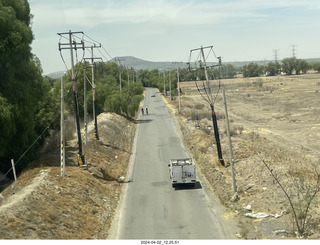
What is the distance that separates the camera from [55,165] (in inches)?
1072

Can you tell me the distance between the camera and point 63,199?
66.5ft

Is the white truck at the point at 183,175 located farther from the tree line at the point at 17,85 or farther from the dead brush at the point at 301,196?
the tree line at the point at 17,85

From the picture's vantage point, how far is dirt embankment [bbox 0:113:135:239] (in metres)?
16.3

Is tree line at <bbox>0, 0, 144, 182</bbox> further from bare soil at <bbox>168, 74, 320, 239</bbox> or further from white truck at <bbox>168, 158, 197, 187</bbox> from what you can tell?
bare soil at <bbox>168, 74, 320, 239</bbox>

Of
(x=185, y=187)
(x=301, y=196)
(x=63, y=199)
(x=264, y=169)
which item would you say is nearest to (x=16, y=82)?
(x=63, y=199)

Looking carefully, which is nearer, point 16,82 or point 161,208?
point 161,208

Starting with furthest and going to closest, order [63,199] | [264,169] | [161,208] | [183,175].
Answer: [264,169] → [183,175] → [161,208] → [63,199]

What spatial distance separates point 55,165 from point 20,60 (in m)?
8.22

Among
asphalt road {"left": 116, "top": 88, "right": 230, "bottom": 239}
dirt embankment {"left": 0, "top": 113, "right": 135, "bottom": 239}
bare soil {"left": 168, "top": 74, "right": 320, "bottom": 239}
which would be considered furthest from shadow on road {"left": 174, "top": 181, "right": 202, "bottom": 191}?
dirt embankment {"left": 0, "top": 113, "right": 135, "bottom": 239}

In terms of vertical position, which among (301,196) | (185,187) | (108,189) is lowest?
(185,187)

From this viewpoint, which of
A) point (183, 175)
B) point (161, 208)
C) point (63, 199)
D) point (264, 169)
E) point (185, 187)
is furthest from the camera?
point (185, 187)

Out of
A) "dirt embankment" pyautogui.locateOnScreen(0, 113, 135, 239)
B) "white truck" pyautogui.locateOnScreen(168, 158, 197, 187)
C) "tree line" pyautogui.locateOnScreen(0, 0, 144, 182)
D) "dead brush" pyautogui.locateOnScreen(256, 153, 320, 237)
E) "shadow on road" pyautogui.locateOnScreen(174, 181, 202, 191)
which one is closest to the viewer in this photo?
"dirt embankment" pyautogui.locateOnScreen(0, 113, 135, 239)

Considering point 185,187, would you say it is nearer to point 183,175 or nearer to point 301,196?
point 183,175

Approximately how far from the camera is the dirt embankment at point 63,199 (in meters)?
16.3
